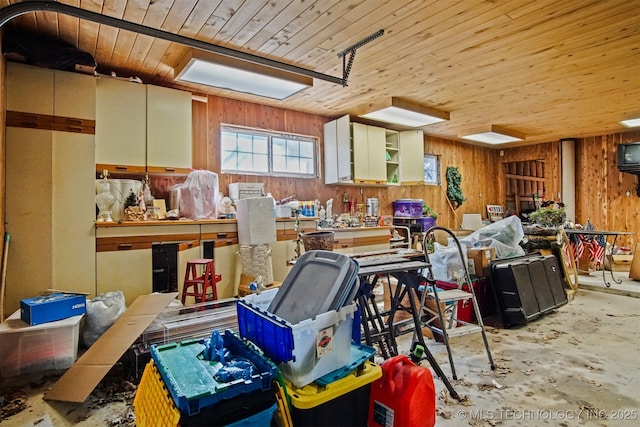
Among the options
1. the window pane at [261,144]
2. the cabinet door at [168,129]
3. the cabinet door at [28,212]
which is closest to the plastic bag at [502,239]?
the window pane at [261,144]

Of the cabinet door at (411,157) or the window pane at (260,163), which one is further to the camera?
the cabinet door at (411,157)

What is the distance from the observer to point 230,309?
9.96 feet

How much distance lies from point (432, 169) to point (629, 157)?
3469 mm

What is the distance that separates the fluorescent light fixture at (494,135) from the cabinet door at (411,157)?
1325 millimetres

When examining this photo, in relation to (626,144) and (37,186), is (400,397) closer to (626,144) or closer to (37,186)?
(37,186)

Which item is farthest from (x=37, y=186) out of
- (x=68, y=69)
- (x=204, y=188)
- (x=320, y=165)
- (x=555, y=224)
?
(x=555, y=224)

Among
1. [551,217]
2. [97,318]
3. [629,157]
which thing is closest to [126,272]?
[97,318]

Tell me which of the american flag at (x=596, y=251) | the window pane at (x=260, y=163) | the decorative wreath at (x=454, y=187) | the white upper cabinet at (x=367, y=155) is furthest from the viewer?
the decorative wreath at (x=454, y=187)

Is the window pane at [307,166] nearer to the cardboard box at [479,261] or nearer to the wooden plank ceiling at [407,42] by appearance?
the wooden plank ceiling at [407,42]

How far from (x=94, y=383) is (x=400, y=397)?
70.6 inches

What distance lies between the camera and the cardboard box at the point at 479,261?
141 inches

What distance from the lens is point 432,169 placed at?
7539 mm

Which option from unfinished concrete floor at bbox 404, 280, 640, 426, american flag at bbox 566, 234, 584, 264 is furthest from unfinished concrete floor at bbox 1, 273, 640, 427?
american flag at bbox 566, 234, 584, 264

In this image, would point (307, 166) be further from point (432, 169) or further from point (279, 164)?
point (432, 169)
